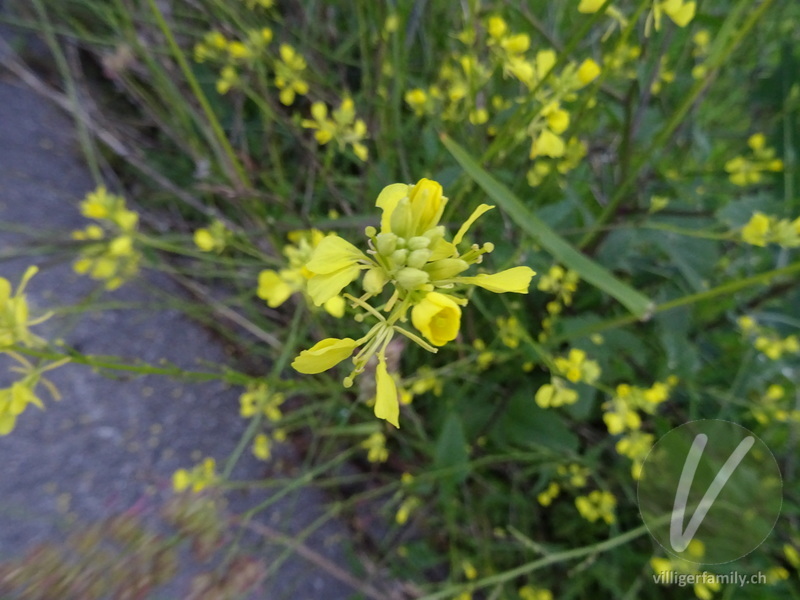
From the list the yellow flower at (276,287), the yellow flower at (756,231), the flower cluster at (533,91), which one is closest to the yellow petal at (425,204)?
the flower cluster at (533,91)

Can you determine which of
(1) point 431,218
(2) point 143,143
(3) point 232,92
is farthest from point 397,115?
(2) point 143,143

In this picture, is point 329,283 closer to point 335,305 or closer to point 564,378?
point 335,305

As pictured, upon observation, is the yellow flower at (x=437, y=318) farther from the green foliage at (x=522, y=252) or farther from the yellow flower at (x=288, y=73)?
the yellow flower at (x=288, y=73)

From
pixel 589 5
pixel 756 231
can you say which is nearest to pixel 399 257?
pixel 589 5

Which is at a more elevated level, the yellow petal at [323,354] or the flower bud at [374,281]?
the flower bud at [374,281]

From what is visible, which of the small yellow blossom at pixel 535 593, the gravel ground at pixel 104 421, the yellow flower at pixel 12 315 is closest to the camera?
the yellow flower at pixel 12 315

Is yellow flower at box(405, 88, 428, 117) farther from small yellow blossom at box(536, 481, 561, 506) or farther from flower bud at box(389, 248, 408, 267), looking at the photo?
small yellow blossom at box(536, 481, 561, 506)

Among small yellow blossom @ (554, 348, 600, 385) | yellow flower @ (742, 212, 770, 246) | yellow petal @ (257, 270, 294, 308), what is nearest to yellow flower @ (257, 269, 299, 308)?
yellow petal @ (257, 270, 294, 308)
